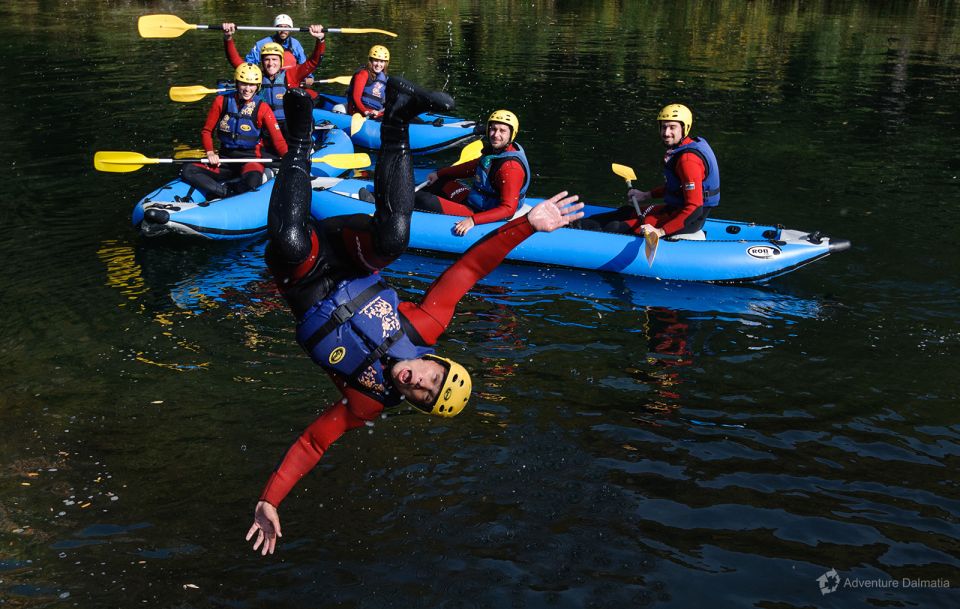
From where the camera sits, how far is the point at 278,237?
14.4 feet

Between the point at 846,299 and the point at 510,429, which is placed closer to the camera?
the point at 510,429

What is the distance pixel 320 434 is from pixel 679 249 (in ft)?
20.0

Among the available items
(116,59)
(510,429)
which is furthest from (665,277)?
(116,59)

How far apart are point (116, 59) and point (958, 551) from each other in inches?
886

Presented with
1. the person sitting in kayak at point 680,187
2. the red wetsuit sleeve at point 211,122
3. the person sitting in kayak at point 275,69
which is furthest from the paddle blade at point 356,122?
the person sitting in kayak at point 680,187

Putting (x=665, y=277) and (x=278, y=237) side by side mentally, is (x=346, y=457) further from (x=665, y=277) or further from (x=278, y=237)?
(x=665, y=277)

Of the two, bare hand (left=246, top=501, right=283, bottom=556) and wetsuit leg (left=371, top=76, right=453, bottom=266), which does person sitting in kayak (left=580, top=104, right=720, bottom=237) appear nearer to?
→ wetsuit leg (left=371, top=76, right=453, bottom=266)

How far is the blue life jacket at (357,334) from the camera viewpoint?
4.61 metres

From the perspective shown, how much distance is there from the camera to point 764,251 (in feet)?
32.1

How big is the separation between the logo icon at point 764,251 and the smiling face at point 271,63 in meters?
7.08

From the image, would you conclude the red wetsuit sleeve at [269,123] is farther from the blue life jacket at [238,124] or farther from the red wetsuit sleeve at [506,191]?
the red wetsuit sleeve at [506,191]

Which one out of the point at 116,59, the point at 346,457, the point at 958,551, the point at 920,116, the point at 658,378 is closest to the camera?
the point at 958,551

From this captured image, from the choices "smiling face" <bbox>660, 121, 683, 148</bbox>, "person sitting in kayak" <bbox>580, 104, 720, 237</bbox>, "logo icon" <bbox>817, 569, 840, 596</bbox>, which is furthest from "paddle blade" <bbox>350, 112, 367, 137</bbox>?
"logo icon" <bbox>817, 569, 840, 596</bbox>

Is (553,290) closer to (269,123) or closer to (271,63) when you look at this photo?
(269,123)
